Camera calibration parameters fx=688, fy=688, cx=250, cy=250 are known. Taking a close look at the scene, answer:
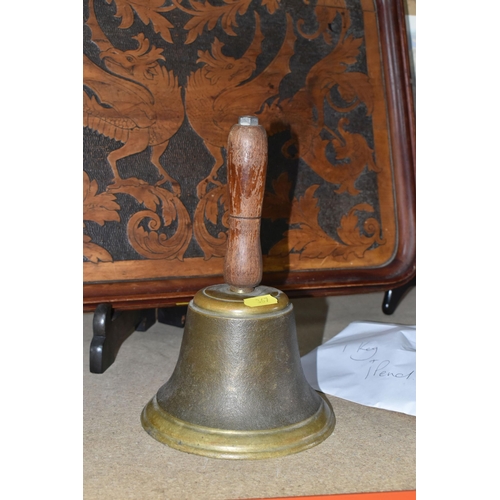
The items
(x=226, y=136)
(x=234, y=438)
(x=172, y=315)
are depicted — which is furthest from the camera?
(x=172, y=315)

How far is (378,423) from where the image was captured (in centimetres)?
78

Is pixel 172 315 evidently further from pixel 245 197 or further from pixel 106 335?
pixel 245 197

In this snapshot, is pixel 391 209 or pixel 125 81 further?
pixel 391 209

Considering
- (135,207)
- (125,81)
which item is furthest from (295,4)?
(135,207)

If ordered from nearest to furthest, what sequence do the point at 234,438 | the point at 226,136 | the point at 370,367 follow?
the point at 234,438 < the point at 370,367 < the point at 226,136

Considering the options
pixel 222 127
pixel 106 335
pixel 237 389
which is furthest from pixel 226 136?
pixel 237 389

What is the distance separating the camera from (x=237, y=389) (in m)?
0.69

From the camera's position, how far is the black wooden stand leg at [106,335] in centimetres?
94

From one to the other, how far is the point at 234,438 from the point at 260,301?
0.45 ft

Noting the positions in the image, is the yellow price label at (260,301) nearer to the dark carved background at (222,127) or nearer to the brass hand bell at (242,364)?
the brass hand bell at (242,364)

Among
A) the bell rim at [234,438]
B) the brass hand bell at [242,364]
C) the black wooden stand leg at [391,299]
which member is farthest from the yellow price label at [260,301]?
the black wooden stand leg at [391,299]

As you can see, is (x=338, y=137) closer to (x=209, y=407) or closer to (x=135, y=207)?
(x=135, y=207)

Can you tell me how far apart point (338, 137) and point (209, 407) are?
1.75ft

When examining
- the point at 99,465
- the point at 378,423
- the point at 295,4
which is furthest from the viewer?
the point at 295,4
